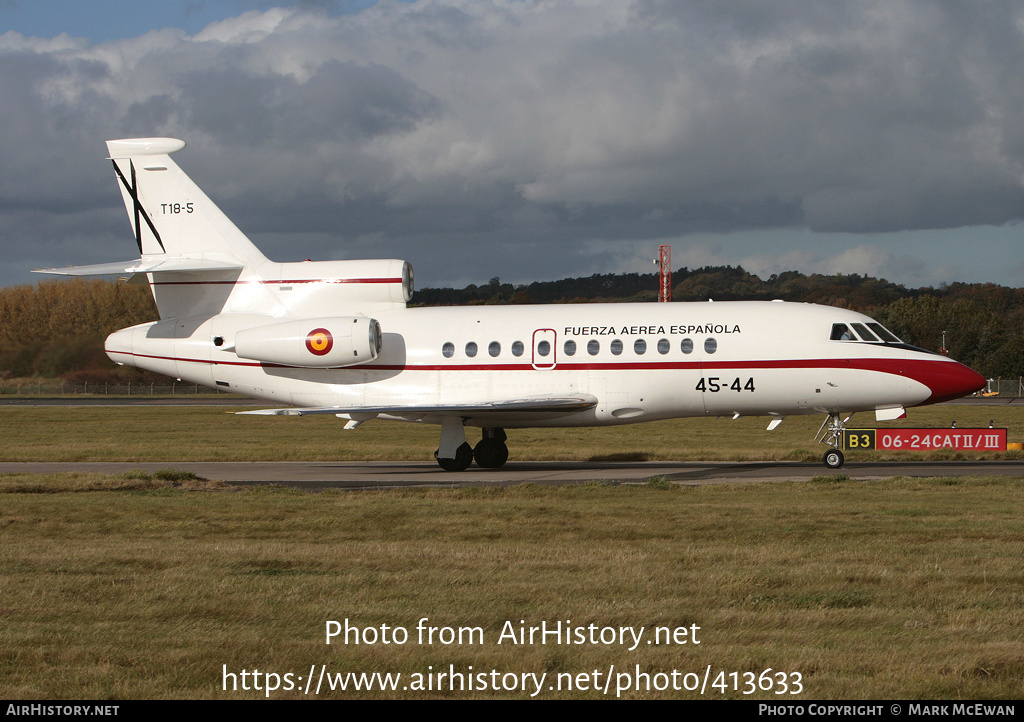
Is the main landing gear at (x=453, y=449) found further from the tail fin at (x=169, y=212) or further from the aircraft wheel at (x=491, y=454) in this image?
the tail fin at (x=169, y=212)

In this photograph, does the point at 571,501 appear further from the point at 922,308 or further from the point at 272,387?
the point at 922,308

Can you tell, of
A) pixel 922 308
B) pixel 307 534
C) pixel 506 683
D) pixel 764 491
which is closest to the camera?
pixel 506 683

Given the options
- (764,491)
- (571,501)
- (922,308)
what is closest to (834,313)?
(764,491)

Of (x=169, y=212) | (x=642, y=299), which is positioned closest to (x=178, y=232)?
(x=169, y=212)

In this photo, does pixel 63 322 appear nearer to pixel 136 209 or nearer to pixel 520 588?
pixel 136 209

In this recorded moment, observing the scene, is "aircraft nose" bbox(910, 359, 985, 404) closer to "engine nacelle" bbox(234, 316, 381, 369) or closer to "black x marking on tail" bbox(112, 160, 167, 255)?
"engine nacelle" bbox(234, 316, 381, 369)

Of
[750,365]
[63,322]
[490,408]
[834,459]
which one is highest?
[63,322]

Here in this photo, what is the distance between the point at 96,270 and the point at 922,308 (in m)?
103

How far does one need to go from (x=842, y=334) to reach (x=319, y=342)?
13.1m

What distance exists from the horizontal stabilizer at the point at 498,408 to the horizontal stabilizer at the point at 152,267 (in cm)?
465

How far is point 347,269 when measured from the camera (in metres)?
27.4

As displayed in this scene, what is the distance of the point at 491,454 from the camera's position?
2719cm

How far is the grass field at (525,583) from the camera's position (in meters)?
7.07

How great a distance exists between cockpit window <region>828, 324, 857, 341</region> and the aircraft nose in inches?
65.5
